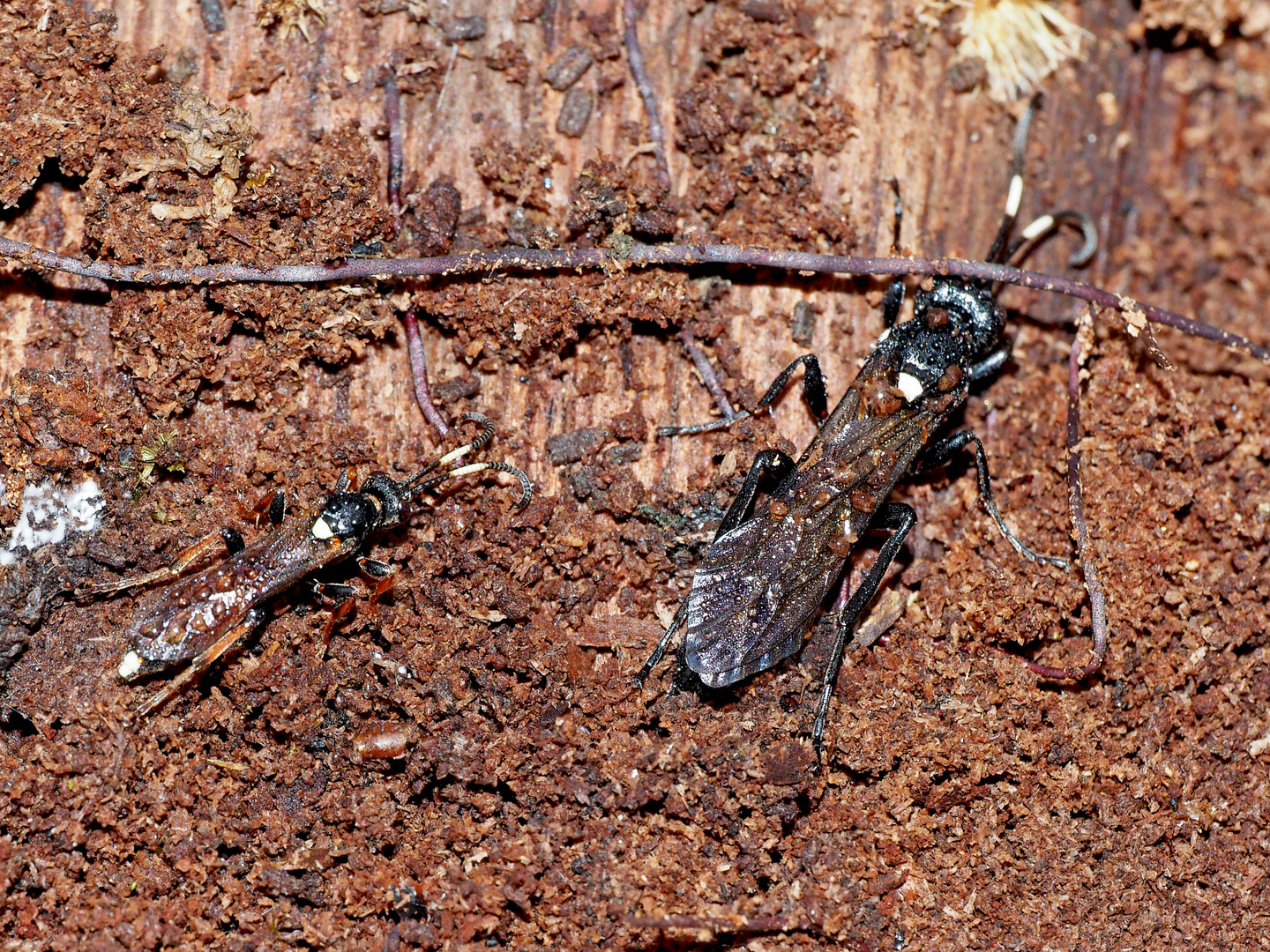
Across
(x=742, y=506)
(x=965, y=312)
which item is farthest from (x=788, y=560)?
(x=965, y=312)

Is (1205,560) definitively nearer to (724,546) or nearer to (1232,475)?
(1232,475)

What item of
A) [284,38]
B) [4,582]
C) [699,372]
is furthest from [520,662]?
[284,38]

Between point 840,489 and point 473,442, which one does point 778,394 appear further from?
point 473,442

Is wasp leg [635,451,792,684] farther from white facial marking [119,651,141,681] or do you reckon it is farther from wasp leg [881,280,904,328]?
white facial marking [119,651,141,681]

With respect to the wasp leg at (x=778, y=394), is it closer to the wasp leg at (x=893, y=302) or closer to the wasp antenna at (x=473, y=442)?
the wasp leg at (x=893, y=302)

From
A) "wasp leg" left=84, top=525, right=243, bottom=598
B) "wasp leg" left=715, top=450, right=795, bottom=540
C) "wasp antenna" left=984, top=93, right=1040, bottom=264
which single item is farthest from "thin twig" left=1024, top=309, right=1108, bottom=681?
"wasp leg" left=84, top=525, right=243, bottom=598

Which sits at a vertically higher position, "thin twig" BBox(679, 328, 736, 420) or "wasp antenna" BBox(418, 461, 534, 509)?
"thin twig" BBox(679, 328, 736, 420)
